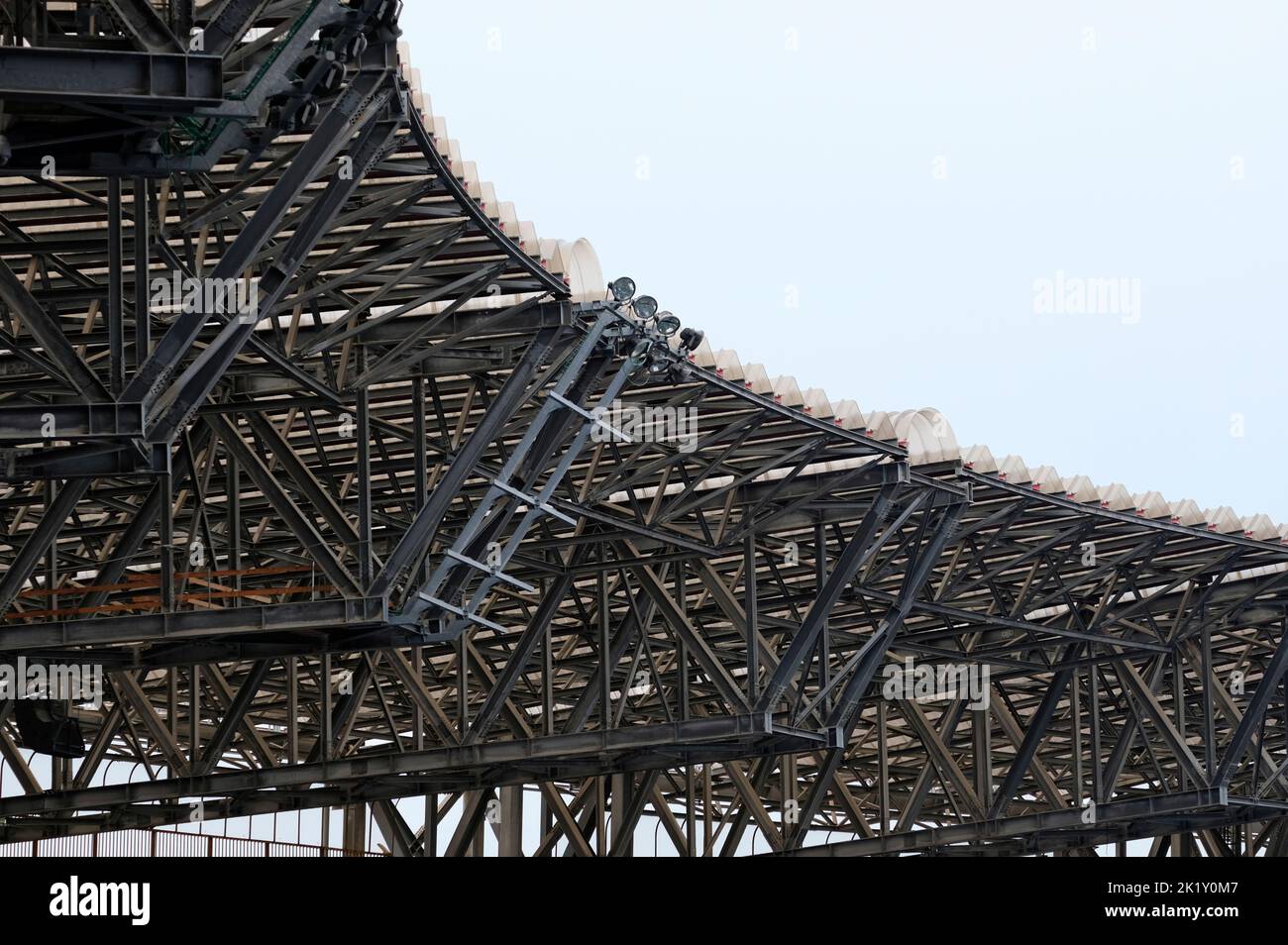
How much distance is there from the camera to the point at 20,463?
25.5m

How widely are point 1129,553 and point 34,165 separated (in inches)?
1129

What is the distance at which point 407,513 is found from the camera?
3631cm
